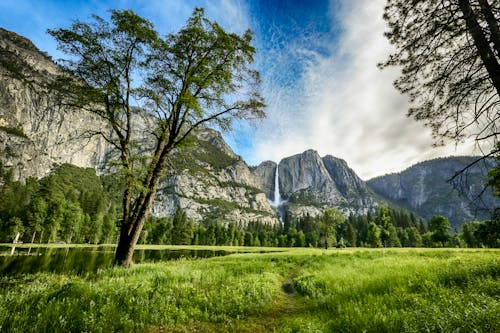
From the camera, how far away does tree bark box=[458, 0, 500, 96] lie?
20.4 ft

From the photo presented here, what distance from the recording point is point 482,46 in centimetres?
646

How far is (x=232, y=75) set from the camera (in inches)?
544

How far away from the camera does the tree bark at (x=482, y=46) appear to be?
244 inches

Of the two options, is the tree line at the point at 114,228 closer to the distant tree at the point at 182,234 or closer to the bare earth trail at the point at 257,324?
the distant tree at the point at 182,234

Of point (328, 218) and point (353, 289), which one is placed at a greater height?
point (328, 218)

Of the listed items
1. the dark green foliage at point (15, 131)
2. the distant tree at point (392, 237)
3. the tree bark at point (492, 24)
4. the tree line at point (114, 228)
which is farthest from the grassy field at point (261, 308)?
the dark green foliage at point (15, 131)

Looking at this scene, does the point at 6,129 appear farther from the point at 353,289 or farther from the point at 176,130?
the point at 353,289

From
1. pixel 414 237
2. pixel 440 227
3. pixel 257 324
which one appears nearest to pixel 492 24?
pixel 257 324

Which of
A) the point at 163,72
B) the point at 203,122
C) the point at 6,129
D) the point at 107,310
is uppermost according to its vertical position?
the point at 6,129

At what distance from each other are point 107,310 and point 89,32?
13612 mm

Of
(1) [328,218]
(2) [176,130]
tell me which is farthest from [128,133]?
(1) [328,218]

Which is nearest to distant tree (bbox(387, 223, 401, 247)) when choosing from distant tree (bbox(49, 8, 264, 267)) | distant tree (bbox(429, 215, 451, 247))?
distant tree (bbox(429, 215, 451, 247))

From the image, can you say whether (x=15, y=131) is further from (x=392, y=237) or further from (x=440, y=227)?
(x=440, y=227)

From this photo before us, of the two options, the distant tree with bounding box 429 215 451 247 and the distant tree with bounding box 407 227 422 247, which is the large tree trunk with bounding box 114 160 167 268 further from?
the distant tree with bounding box 407 227 422 247
